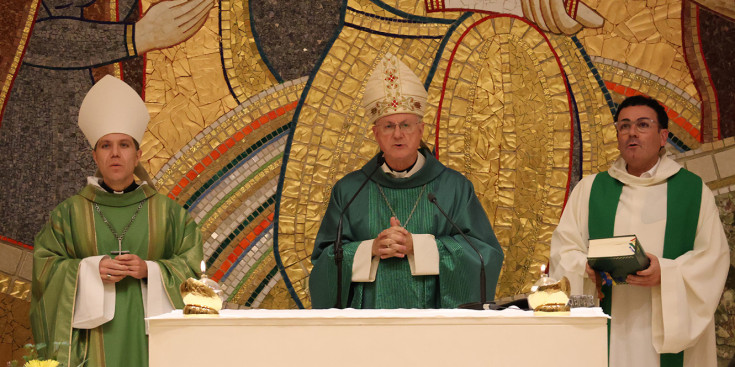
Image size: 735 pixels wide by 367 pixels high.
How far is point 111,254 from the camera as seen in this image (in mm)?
4719

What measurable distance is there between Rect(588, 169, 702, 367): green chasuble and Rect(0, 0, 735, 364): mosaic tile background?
0.86 m

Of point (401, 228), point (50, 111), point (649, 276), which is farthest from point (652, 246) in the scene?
point (50, 111)

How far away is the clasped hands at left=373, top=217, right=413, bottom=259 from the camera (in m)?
4.28

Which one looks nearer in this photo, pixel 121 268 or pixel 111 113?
pixel 121 268

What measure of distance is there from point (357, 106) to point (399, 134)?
3.63 ft

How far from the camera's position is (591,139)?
578 centimetres

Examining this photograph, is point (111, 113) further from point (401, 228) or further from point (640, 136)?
point (640, 136)

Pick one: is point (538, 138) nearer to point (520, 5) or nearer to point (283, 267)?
point (520, 5)

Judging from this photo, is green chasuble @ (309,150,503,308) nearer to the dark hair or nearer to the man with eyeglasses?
the man with eyeglasses

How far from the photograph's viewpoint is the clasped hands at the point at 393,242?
4.28 metres

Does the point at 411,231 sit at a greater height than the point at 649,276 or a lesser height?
greater

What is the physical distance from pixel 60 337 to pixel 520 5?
3.27m

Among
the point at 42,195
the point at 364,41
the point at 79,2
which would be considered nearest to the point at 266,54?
the point at 364,41

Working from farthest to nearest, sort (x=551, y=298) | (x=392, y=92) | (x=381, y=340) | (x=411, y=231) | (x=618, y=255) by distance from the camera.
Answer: (x=392, y=92) → (x=411, y=231) → (x=618, y=255) → (x=551, y=298) → (x=381, y=340)
